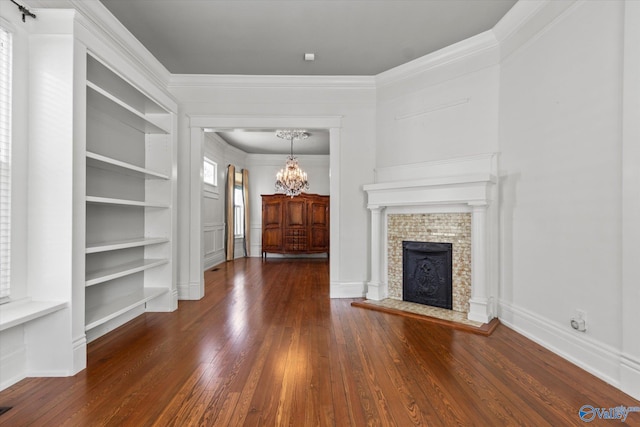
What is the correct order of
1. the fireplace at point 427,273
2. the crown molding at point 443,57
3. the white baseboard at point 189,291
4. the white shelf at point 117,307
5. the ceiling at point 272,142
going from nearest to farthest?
the white shelf at point 117,307
the crown molding at point 443,57
the fireplace at point 427,273
the white baseboard at point 189,291
the ceiling at point 272,142

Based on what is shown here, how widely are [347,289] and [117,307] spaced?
2.51 metres

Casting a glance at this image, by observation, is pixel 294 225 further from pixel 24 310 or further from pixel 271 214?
pixel 24 310

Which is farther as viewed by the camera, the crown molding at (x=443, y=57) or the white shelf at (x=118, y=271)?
the crown molding at (x=443, y=57)

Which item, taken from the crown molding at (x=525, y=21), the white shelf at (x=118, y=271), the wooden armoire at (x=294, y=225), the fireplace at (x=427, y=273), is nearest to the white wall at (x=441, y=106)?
the crown molding at (x=525, y=21)

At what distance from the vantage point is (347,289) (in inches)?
154

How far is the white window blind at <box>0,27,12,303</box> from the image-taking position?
182 cm

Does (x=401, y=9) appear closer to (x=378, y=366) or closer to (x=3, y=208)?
(x=378, y=366)

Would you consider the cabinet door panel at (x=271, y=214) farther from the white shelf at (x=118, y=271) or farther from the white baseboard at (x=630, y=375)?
the white baseboard at (x=630, y=375)

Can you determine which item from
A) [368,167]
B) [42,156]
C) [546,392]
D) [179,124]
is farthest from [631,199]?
[179,124]

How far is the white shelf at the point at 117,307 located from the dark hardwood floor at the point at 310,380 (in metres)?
0.27

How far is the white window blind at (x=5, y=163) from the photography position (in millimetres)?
1824

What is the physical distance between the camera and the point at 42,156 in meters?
1.96

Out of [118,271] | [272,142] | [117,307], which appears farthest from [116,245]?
[272,142]

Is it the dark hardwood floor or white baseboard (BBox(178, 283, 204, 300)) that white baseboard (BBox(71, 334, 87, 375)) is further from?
white baseboard (BBox(178, 283, 204, 300))
